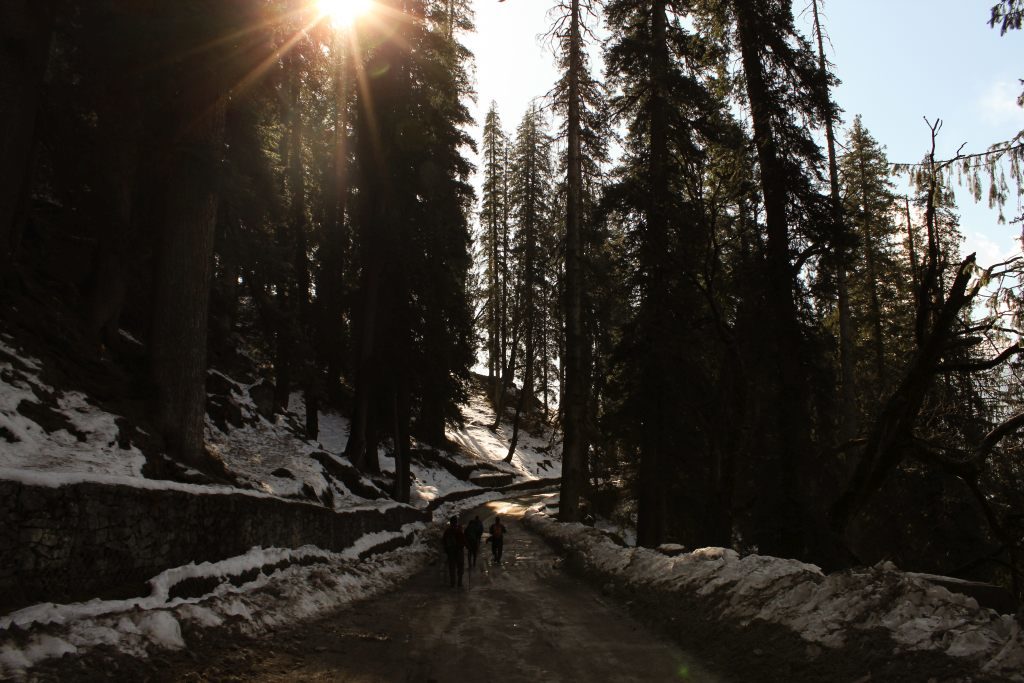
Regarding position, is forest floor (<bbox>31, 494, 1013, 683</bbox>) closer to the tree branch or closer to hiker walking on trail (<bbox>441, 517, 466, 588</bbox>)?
hiker walking on trail (<bbox>441, 517, 466, 588</bbox>)

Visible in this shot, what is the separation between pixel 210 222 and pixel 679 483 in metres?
13.5

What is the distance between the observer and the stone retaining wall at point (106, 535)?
4.95 metres

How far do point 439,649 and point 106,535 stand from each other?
11.6ft

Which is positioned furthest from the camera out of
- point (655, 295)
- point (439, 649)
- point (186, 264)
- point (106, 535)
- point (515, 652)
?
point (655, 295)

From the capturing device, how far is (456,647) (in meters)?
7.18

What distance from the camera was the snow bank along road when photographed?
5.87 metres

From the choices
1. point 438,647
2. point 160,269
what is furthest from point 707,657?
point 160,269

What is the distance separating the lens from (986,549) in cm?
1575

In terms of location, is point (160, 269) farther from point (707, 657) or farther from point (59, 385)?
point (707, 657)

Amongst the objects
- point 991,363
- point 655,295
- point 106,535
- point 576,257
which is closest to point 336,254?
point 576,257

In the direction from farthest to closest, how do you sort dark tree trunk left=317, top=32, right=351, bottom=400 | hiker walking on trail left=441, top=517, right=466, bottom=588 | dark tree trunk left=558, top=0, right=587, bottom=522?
dark tree trunk left=317, top=32, right=351, bottom=400 < dark tree trunk left=558, top=0, right=587, bottom=522 < hiker walking on trail left=441, top=517, right=466, bottom=588

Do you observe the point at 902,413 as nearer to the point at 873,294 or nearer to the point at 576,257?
the point at 576,257

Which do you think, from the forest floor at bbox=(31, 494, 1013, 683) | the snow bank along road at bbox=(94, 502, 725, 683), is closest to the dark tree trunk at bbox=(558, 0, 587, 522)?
the snow bank along road at bbox=(94, 502, 725, 683)

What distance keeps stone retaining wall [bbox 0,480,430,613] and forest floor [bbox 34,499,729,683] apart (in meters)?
0.91
